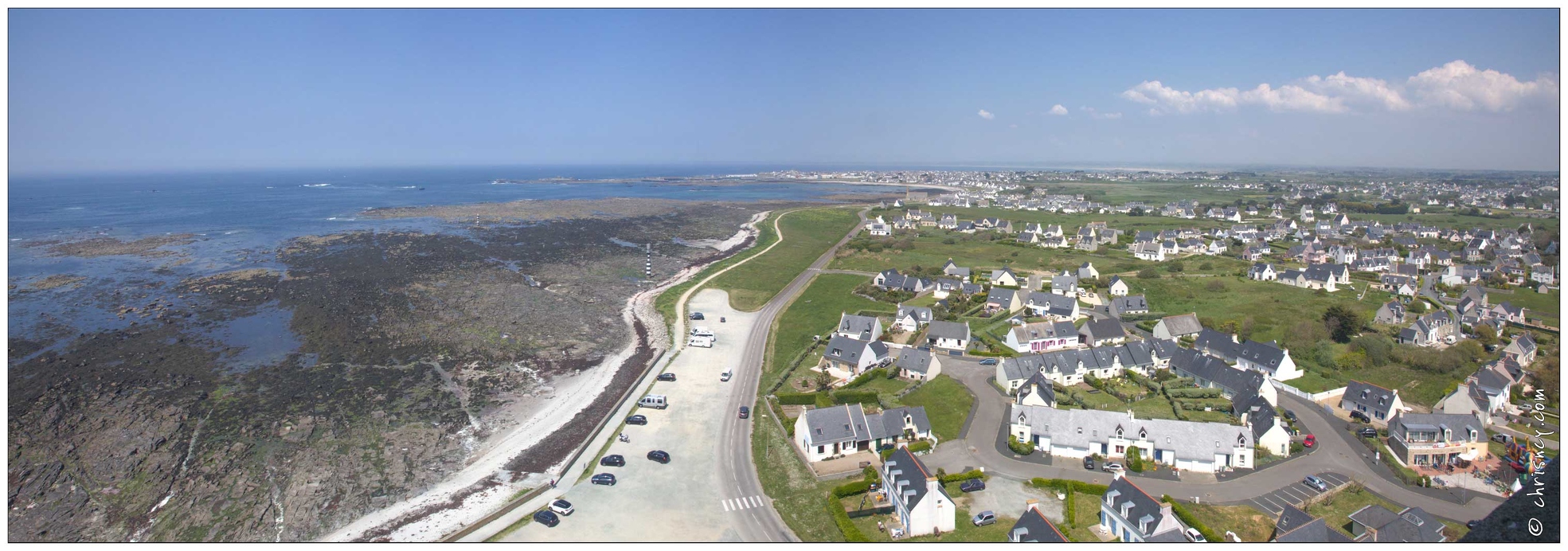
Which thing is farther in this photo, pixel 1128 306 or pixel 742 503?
pixel 1128 306

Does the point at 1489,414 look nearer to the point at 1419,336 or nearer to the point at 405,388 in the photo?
the point at 1419,336

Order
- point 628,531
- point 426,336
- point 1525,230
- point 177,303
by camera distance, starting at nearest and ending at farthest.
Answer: point 628,531 < point 426,336 < point 177,303 < point 1525,230

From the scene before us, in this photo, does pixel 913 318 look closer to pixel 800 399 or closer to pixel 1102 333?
pixel 1102 333

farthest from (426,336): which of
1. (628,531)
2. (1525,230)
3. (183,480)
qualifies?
(1525,230)

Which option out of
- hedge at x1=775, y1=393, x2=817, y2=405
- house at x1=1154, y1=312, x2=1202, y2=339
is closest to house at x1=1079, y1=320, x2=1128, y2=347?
house at x1=1154, y1=312, x2=1202, y2=339

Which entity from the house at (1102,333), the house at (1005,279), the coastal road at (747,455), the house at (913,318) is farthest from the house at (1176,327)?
the coastal road at (747,455)

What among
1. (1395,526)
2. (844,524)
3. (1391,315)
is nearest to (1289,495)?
(1395,526)
